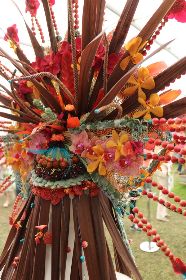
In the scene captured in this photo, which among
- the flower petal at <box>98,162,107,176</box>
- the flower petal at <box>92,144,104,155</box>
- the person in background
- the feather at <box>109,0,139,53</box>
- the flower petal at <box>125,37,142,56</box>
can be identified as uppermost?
the feather at <box>109,0,139,53</box>

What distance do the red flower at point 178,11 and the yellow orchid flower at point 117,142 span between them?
310 mm

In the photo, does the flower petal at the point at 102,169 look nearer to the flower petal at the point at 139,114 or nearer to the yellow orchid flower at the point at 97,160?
the yellow orchid flower at the point at 97,160

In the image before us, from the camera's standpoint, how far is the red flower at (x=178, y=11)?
760 mm

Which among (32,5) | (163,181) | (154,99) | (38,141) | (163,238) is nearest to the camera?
(154,99)

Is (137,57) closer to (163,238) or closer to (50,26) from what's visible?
(50,26)

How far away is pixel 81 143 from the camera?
29.8 inches

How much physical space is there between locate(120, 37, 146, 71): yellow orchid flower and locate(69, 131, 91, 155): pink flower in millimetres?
178

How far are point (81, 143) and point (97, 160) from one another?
0.18 ft

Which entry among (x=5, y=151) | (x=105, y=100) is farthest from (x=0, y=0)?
(x=105, y=100)

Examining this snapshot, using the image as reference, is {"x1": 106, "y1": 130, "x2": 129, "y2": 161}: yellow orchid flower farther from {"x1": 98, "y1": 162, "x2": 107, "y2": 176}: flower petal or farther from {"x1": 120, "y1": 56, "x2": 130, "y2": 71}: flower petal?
{"x1": 120, "y1": 56, "x2": 130, "y2": 71}: flower petal

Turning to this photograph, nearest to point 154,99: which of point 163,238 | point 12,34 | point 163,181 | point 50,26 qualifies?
point 50,26

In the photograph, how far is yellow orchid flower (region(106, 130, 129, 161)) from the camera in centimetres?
71

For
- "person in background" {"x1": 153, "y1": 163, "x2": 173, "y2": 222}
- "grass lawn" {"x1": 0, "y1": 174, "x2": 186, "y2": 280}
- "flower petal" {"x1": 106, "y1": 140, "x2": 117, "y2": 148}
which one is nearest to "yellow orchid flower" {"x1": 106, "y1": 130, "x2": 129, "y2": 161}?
"flower petal" {"x1": 106, "y1": 140, "x2": 117, "y2": 148}

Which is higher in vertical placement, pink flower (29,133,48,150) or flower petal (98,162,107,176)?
pink flower (29,133,48,150)
